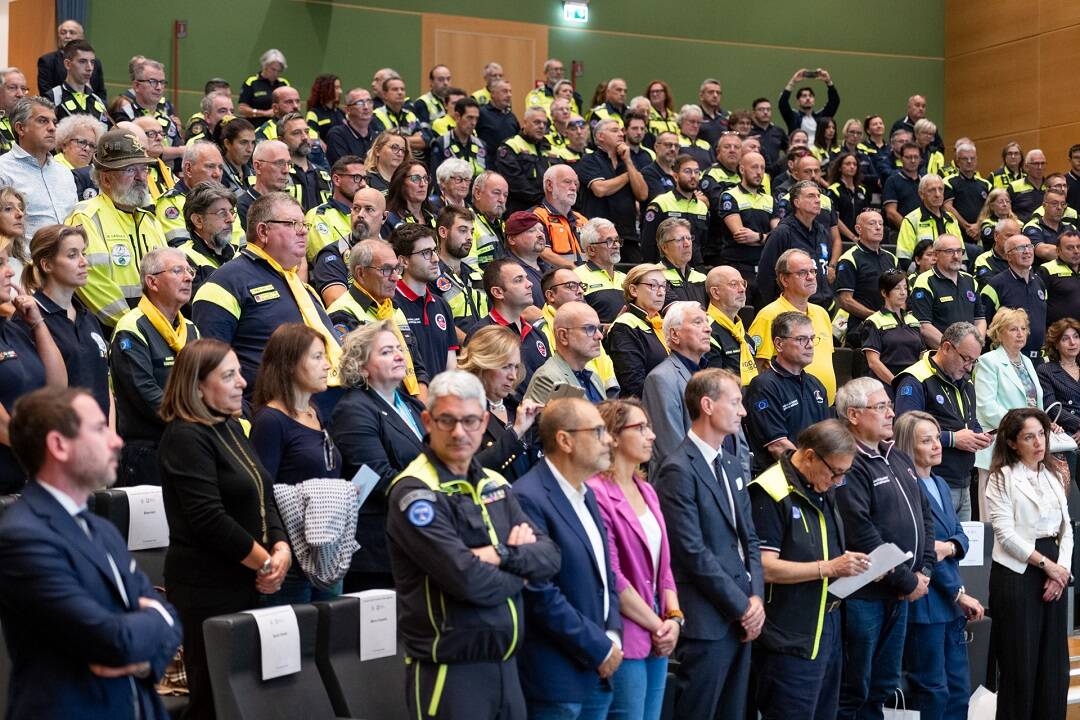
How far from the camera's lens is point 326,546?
359 centimetres

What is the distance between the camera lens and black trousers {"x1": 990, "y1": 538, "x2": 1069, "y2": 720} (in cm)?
546

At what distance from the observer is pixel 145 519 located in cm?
387

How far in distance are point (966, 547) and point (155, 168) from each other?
4.24 m

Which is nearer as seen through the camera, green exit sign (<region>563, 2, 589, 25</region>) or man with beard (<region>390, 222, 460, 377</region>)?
man with beard (<region>390, 222, 460, 377</region>)

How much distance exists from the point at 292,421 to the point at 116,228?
1.86 meters

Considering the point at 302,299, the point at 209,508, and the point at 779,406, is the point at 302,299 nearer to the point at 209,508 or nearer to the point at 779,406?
the point at 209,508

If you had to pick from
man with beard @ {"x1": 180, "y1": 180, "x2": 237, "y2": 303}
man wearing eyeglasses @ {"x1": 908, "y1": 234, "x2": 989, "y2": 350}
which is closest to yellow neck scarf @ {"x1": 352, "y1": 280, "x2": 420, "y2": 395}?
man with beard @ {"x1": 180, "y1": 180, "x2": 237, "y2": 303}

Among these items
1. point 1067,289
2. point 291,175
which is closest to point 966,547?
point 291,175

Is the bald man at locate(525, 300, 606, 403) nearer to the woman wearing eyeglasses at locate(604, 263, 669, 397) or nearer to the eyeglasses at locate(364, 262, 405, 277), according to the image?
the eyeglasses at locate(364, 262, 405, 277)

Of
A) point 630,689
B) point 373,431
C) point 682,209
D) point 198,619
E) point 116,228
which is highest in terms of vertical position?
point 682,209

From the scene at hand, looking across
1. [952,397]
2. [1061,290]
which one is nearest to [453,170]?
[952,397]

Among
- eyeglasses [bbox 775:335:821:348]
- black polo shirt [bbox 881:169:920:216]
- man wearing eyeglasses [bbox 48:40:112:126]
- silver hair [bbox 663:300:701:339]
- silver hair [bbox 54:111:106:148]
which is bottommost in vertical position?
eyeglasses [bbox 775:335:821:348]

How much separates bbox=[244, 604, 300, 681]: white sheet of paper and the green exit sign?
11570mm

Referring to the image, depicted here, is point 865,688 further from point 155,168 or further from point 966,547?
point 155,168
